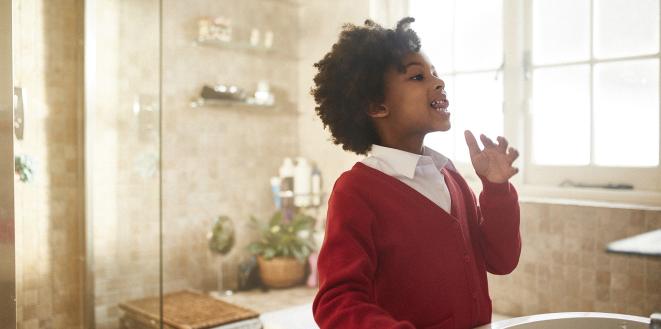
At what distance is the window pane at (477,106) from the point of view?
241 centimetres

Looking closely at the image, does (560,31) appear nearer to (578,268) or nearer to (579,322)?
(578,268)

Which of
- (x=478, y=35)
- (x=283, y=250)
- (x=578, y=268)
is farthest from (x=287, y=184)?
(x=578, y=268)

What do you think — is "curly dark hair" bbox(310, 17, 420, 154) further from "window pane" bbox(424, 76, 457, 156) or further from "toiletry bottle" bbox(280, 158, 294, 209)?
"toiletry bottle" bbox(280, 158, 294, 209)

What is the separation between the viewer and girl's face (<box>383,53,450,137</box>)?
996mm

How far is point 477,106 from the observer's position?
2482mm

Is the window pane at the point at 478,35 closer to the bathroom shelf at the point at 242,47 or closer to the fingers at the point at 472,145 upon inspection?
the bathroom shelf at the point at 242,47

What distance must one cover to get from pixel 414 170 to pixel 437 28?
1.80 m

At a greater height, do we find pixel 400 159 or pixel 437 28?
pixel 437 28

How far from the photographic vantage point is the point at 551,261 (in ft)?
6.77

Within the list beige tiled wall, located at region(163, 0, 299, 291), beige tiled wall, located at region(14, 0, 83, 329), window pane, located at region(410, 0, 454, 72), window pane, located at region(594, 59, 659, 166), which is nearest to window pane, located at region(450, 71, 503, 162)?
window pane, located at region(410, 0, 454, 72)

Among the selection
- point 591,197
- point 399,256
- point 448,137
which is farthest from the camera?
point 448,137

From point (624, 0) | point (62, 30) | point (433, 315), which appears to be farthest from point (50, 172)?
point (624, 0)

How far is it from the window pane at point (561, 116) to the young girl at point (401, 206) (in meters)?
1.28

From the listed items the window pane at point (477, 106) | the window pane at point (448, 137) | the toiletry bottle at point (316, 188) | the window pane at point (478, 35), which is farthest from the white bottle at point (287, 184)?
the window pane at point (478, 35)
